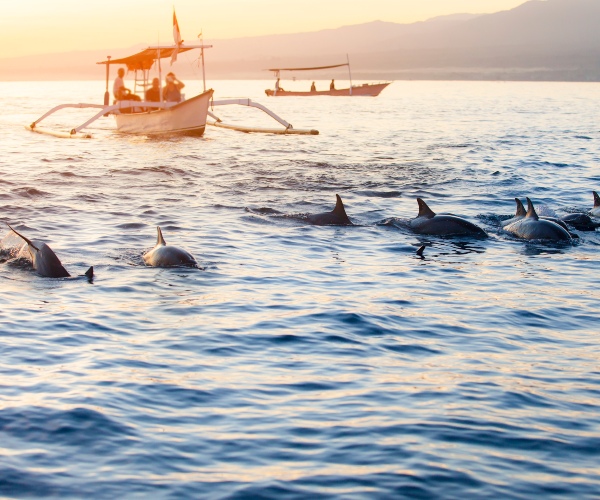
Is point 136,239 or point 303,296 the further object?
point 136,239

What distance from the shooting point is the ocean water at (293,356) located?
19.7 ft

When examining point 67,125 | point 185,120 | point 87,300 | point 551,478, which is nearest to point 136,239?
point 87,300

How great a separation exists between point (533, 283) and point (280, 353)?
4754 mm

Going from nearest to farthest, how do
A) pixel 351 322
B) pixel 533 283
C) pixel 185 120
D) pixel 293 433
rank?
pixel 293 433 < pixel 351 322 < pixel 533 283 < pixel 185 120

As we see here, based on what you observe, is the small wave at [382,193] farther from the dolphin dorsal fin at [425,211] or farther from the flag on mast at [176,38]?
the flag on mast at [176,38]

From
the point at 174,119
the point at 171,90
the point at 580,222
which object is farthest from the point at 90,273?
the point at 171,90

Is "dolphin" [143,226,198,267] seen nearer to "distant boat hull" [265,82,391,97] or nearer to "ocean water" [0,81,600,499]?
"ocean water" [0,81,600,499]

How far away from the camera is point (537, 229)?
49.0 feet

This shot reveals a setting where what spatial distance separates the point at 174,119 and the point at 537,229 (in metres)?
22.6

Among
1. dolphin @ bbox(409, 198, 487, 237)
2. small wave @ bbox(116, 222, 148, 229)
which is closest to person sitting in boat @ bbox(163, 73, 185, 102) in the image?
small wave @ bbox(116, 222, 148, 229)

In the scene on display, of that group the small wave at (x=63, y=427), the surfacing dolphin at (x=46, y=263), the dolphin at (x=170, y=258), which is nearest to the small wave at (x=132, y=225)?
the dolphin at (x=170, y=258)

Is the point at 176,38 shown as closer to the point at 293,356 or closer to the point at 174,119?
the point at 174,119

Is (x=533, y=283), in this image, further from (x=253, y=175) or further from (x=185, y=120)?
(x=185, y=120)

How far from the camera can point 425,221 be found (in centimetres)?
Answer: 1560
